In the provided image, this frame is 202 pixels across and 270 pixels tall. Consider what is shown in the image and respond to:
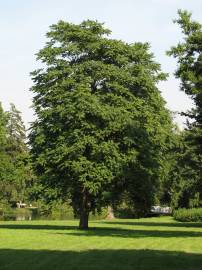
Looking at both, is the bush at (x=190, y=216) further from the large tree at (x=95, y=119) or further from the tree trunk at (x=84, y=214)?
the tree trunk at (x=84, y=214)

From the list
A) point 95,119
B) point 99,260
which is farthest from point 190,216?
point 99,260

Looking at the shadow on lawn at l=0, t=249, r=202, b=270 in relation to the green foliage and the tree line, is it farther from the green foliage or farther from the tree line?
the green foliage

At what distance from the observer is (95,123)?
3881cm

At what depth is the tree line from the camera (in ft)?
125

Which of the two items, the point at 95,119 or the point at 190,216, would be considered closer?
the point at 95,119

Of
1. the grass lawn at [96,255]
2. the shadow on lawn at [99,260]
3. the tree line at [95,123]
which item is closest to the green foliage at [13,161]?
the tree line at [95,123]

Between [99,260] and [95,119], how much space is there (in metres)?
21.7

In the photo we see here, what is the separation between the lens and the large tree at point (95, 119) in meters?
38.0

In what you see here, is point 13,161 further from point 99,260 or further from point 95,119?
point 99,260

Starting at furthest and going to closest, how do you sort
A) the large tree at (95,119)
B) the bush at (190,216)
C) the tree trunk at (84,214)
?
the bush at (190,216), the tree trunk at (84,214), the large tree at (95,119)

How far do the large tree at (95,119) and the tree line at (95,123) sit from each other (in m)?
0.07

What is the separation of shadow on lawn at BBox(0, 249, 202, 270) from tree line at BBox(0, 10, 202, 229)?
52.3ft

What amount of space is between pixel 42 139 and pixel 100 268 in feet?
79.8

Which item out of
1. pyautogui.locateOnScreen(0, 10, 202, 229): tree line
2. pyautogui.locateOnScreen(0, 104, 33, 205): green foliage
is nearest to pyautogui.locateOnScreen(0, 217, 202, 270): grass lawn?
pyautogui.locateOnScreen(0, 10, 202, 229): tree line
